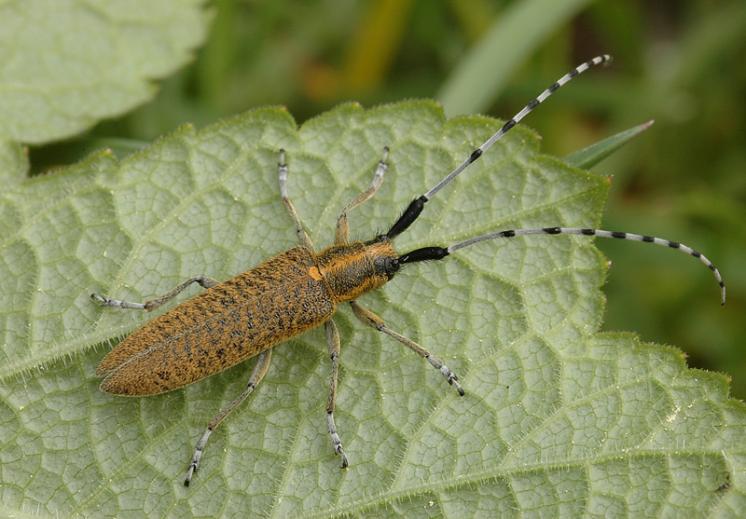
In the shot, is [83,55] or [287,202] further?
[83,55]

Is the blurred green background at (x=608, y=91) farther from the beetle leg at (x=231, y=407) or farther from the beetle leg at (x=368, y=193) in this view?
the beetle leg at (x=231, y=407)

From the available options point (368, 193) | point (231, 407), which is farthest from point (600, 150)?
point (231, 407)

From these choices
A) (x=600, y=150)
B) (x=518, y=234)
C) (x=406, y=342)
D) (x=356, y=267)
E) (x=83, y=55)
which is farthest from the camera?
(x=83, y=55)

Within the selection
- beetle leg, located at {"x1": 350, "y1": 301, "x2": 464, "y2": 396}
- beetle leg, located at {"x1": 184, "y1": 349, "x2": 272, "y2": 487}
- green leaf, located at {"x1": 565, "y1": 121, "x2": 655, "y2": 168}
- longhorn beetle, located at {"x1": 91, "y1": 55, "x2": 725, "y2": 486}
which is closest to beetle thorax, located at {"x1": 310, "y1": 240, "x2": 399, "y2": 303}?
longhorn beetle, located at {"x1": 91, "y1": 55, "x2": 725, "y2": 486}

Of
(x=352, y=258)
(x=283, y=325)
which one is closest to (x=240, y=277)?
(x=283, y=325)

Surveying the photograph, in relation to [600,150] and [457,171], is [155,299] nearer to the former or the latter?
[457,171]

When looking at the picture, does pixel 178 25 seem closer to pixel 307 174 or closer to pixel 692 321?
pixel 307 174

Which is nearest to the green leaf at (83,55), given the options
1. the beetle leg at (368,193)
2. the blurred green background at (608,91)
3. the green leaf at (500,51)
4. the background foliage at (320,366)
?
the background foliage at (320,366)

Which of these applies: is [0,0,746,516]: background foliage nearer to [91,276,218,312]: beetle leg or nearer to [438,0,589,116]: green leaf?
[91,276,218,312]: beetle leg
